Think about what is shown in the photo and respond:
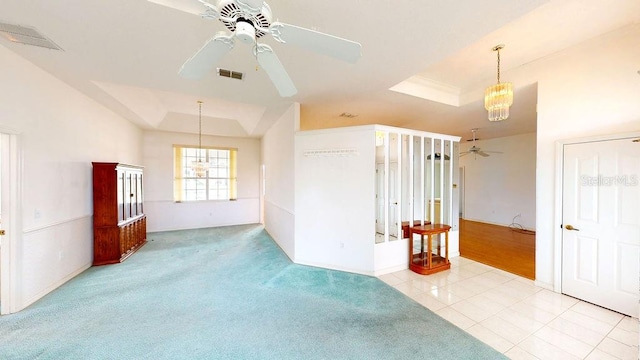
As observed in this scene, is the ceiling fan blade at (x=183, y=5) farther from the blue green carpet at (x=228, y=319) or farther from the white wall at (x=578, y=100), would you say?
the white wall at (x=578, y=100)

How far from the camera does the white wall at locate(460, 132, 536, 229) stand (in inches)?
267

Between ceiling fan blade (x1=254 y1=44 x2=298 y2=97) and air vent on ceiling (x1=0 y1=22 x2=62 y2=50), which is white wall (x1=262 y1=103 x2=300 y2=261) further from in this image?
air vent on ceiling (x1=0 y1=22 x2=62 y2=50)

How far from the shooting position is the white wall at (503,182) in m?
6.79

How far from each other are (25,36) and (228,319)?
142 inches

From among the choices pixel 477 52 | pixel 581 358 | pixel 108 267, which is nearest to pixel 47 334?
pixel 108 267

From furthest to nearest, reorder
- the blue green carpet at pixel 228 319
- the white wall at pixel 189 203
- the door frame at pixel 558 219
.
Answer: the white wall at pixel 189 203, the door frame at pixel 558 219, the blue green carpet at pixel 228 319

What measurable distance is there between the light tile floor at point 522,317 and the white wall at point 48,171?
4795 mm

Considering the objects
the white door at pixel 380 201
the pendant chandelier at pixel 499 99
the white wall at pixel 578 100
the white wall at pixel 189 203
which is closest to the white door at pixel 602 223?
the white wall at pixel 578 100

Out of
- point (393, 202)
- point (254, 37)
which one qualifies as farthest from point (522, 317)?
Answer: point (254, 37)

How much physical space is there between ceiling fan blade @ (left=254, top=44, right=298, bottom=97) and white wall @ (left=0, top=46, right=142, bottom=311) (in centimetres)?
319

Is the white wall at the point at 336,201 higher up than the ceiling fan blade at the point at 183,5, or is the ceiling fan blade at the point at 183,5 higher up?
the ceiling fan blade at the point at 183,5

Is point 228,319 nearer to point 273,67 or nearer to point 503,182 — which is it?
point 273,67

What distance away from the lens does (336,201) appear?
3957mm

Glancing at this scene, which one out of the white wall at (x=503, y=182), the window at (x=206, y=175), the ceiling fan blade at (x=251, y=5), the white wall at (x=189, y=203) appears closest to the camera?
the ceiling fan blade at (x=251, y=5)
